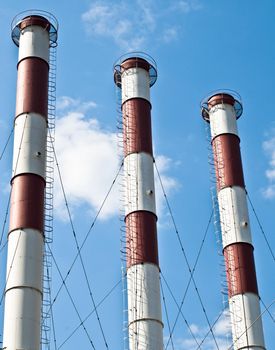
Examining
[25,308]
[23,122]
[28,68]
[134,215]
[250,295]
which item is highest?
[28,68]

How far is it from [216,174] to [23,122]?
11800 mm

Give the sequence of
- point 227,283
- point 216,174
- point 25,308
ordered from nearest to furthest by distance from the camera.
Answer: point 25,308 < point 227,283 < point 216,174

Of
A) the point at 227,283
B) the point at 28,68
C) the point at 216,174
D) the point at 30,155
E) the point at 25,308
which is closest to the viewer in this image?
the point at 25,308

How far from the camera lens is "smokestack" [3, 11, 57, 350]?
29750 millimetres

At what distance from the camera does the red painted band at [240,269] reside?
1494 inches

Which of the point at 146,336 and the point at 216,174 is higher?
the point at 216,174

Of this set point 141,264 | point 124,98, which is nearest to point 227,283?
point 141,264

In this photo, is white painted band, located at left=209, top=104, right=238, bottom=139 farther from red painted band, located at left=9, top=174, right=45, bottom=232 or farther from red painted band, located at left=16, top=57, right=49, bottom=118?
red painted band, located at left=9, top=174, right=45, bottom=232

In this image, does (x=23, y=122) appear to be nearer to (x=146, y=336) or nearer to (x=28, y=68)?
(x=28, y=68)

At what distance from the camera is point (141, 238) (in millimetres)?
35406

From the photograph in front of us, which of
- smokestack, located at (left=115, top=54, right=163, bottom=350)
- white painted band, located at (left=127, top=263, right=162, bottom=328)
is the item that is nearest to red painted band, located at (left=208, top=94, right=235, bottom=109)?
smokestack, located at (left=115, top=54, right=163, bottom=350)

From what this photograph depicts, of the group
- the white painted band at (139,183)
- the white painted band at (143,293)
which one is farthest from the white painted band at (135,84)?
the white painted band at (143,293)

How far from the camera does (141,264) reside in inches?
1371

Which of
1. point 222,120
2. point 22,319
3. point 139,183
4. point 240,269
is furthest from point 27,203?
point 222,120
